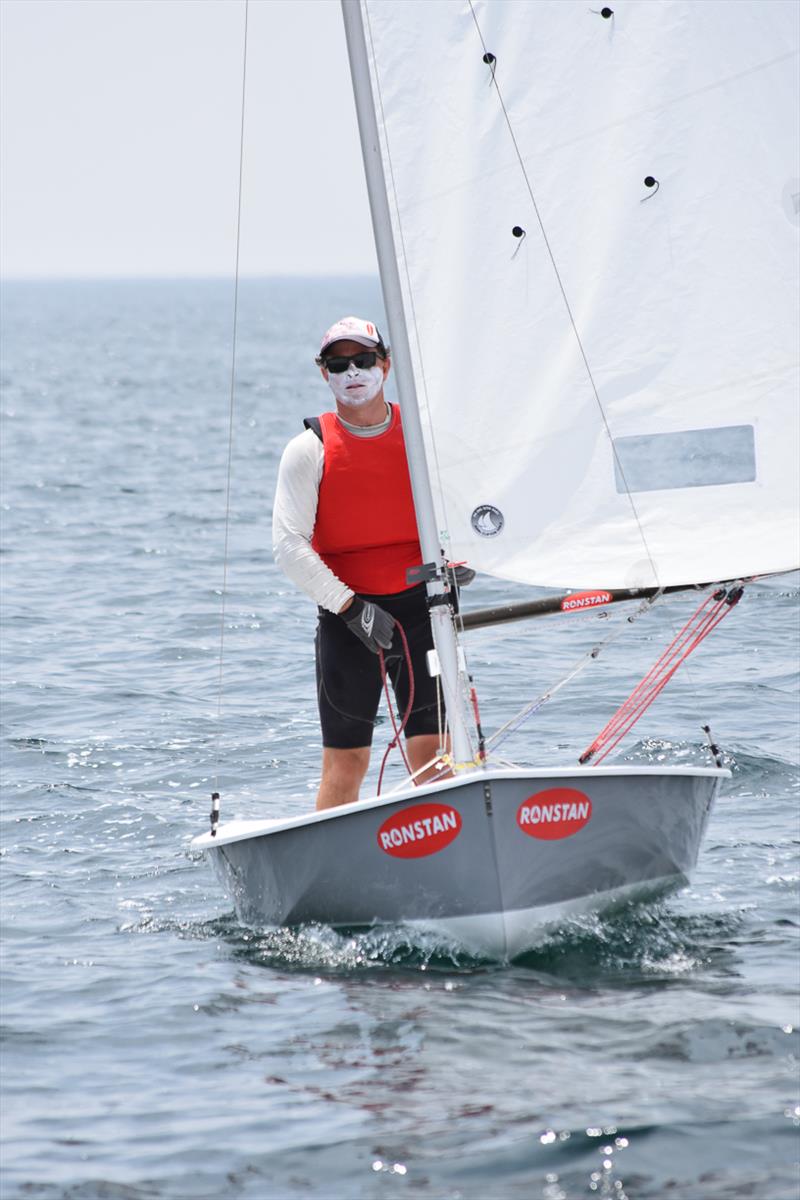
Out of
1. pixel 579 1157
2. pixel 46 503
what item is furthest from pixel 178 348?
pixel 579 1157

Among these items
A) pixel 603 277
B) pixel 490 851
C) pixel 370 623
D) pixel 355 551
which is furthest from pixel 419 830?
pixel 603 277

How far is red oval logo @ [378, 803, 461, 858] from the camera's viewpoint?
557cm

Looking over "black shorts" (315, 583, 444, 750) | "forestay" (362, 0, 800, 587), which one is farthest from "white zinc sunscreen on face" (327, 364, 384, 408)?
"black shorts" (315, 583, 444, 750)

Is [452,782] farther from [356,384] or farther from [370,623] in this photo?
[356,384]

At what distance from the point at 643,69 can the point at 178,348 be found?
6327 centimetres

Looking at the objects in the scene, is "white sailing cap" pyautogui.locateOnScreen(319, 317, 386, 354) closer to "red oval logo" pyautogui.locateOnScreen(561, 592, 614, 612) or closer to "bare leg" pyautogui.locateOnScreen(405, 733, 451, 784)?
"red oval logo" pyautogui.locateOnScreen(561, 592, 614, 612)

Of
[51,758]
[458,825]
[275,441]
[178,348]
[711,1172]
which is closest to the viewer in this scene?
[711,1172]

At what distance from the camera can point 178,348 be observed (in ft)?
223

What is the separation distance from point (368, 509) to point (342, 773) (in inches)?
38.4

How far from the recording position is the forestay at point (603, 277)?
229 inches

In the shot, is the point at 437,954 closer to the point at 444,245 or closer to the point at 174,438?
the point at 444,245

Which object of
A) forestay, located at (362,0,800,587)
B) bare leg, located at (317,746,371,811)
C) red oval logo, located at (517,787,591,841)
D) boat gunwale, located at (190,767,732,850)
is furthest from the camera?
bare leg, located at (317,746,371,811)

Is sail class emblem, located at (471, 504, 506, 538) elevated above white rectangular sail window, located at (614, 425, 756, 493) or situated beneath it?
situated beneath

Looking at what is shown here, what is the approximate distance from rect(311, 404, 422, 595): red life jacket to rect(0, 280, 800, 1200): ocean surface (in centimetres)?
49
